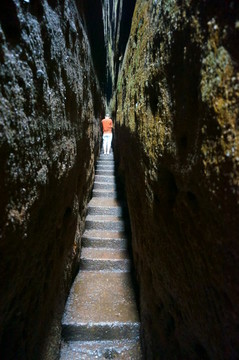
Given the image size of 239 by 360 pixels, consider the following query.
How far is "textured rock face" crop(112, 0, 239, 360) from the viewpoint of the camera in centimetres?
75

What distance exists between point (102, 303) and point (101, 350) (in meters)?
0.43

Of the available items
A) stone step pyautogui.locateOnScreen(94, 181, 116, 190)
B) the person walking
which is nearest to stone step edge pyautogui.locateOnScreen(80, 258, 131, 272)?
stone step pyautogui.locateOnScreen(94, 181, 116, 190)

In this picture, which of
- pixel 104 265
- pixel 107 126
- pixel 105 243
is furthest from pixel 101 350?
pixel 107 126

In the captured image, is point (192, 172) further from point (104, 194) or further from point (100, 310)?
point (104, 194)

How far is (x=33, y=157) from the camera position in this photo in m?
1.14

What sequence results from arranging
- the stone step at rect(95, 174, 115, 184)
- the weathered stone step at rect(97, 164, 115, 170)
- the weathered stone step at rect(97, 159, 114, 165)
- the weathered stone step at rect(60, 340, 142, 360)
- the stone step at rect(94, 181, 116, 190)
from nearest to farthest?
the weathered stone step at rect(60, 340, 142, 360)
the stone step at rect(94, 181, 116, 190)
the stone step at rect(95, 174, 115, 184)
the weathered stone step at rect(97, 164, 115, 170)
the weathered stone step at rect(97, 159, 114, 165)

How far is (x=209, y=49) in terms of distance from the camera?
32.5 inches

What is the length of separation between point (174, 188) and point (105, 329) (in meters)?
1.79

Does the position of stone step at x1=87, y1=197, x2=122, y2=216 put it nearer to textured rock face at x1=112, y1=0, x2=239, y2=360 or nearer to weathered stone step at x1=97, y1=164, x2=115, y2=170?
weathered stone step at x1=97, y1=164, x2=115, y2=170

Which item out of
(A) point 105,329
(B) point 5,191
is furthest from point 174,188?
(A) point 105,329

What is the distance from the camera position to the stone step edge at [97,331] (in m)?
2.24

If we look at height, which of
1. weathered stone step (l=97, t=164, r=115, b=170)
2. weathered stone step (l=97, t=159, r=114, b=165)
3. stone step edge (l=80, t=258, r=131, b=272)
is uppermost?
weathered stone step (l=97, t=159, r=114, b=165)

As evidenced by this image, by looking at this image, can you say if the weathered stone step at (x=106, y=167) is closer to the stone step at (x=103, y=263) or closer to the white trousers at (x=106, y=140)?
the white trousers at (x=106, y=140)

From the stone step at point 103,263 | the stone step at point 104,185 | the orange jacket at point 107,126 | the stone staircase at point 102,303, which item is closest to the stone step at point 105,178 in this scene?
the stone step at point 104,185
